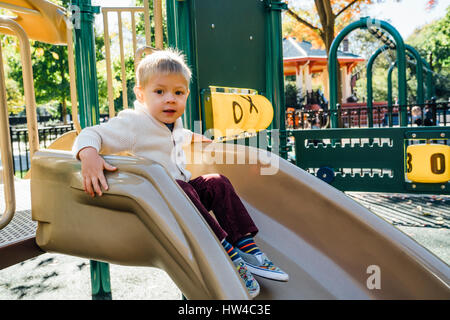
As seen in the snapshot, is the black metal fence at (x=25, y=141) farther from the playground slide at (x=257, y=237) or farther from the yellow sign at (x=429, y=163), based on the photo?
the yellow sign at (x=429, y=163)

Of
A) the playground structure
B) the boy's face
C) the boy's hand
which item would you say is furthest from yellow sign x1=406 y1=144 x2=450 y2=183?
the boy's hand

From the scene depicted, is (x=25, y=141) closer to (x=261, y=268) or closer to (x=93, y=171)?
(x=93, y=171)

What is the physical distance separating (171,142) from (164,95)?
22 centimetres

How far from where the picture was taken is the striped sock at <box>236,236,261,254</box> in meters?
1.60

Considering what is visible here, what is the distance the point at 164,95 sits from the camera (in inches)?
66.0

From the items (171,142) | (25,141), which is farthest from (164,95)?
(25,141)

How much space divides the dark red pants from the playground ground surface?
840 mm

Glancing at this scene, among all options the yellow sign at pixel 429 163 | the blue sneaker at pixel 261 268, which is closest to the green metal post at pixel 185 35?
the blue sneaker at pixel 261 268

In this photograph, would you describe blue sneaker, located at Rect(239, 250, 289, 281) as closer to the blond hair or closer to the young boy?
the young boy

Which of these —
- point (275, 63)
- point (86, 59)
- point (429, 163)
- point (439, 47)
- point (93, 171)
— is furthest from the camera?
point (439, 47)

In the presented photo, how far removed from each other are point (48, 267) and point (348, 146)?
300 cm

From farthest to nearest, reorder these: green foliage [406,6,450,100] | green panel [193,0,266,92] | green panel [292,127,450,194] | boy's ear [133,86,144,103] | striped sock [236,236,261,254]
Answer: green foliage [406,6,450,100]
green panel [292,127,450,194]
green panel [193,0,266,92]
boy's ear [133,86,144,103]
striped sock [236,236,261,254]

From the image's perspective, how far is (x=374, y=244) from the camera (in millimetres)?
1644

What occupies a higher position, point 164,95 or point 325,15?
point 325,15
